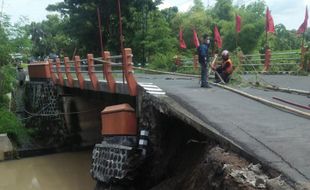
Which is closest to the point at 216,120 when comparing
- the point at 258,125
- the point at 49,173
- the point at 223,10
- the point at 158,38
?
the point at 258,125

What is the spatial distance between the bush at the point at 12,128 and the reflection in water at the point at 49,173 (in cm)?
138

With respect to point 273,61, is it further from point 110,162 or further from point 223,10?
point 223,10

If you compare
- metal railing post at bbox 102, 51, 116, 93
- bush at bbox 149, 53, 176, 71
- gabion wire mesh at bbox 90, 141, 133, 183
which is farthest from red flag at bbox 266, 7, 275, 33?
gabion wire mesh at bbox 90, 141, 133, 183

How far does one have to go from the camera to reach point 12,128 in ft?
69.0

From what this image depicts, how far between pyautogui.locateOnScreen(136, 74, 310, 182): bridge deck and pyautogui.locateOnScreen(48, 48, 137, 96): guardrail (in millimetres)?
1217

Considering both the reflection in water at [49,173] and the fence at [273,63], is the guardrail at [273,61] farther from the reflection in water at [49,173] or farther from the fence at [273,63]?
the reflection in water at [49,173]

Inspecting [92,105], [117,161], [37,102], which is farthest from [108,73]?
[37,102]

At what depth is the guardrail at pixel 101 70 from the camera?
1163 cm

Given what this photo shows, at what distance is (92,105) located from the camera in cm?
2236

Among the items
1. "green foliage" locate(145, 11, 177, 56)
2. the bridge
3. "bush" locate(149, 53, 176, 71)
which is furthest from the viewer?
"green foliage" locate(145, 11, 177, 56)

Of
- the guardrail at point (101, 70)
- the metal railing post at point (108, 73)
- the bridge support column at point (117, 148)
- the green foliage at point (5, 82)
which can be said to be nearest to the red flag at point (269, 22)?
the guardrail at point (101, 70)

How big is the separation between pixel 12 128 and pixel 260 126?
15.9 m

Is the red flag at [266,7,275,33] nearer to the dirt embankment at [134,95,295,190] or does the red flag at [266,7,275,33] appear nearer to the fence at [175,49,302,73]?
the fence at [175,49,302,73]

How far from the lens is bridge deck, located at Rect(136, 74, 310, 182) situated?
19.0 feet
